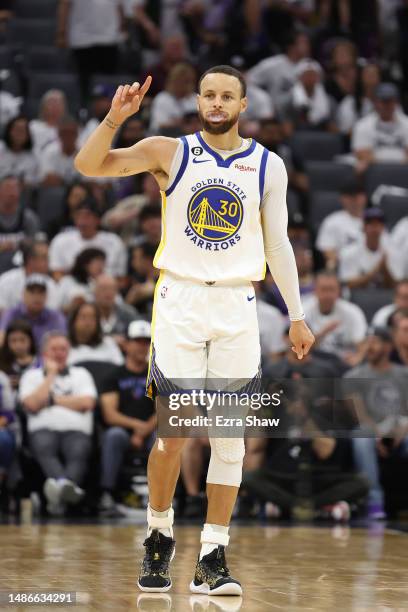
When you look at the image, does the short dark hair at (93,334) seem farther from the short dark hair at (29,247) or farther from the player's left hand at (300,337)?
the player's left hand at (300,337)

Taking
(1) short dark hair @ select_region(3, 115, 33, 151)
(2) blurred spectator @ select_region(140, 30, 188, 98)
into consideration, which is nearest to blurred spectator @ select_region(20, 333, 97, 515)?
(1) short dark hair @ select_region(3, 115, 33, 151)

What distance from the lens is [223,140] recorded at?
5.60 m

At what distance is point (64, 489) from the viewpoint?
9523 mm

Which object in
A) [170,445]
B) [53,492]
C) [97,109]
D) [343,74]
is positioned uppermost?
[343,74]

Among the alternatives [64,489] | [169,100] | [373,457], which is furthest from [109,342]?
[169,100]

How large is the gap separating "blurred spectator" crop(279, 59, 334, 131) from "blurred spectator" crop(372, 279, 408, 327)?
12.9ft

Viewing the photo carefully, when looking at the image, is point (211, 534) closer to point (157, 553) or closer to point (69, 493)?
point (157, 553)

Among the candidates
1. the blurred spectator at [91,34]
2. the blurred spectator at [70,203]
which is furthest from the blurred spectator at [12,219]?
the blurred spectator at [91,34]

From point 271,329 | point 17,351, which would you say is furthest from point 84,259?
point 271,329

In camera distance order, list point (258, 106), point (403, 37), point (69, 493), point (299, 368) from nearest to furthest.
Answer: point (69, 493), point (299, 368), point (258, 106), point (403, 37)

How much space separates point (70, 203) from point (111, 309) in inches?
66.1

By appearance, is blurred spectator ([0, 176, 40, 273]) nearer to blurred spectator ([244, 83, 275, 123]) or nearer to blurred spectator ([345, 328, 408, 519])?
blurred spectator ([244, 83, 275, 123])

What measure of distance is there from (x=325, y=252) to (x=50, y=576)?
284 inches

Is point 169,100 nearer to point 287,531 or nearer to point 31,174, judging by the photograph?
point 31,174
